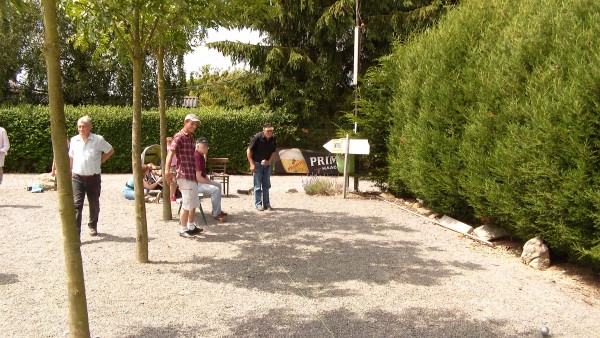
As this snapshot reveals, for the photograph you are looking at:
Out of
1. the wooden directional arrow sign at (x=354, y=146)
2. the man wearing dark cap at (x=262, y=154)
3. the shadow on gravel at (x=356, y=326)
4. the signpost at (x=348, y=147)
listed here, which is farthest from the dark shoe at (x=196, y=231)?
the wooden directional arrow sign at (x=354, y=146)

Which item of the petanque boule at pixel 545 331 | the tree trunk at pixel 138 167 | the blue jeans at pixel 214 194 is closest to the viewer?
the petanque boule at pixel 545 331

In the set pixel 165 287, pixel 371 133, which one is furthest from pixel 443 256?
pixel 371 133

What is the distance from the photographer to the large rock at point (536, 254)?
6.24 m

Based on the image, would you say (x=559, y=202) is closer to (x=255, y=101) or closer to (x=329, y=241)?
(x=329, y=241)

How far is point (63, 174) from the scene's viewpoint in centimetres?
313

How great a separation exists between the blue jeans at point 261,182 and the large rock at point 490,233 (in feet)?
13.7

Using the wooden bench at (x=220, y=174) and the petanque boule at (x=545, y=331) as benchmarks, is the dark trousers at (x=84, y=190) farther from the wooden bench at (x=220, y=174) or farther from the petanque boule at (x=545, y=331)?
the petanque boule at (x=545, y=331)

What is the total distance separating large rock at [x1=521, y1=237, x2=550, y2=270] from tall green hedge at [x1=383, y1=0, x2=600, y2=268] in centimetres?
15

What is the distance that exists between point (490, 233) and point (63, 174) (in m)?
6.48

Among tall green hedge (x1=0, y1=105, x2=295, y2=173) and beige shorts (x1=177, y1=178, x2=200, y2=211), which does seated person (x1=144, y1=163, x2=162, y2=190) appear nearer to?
beige shorts (x1=177, y1=178, x2=200, y2=211)

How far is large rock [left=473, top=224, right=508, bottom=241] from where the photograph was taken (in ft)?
25.0

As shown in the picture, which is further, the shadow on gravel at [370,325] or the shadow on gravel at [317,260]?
the shadow on gravel at [317,260]

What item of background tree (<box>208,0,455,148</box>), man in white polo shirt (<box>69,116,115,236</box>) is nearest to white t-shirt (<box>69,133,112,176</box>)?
man in white polo shirt (<box>69,116,115,236</box>)

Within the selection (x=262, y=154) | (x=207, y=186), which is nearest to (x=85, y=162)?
(x=207, y=186)
